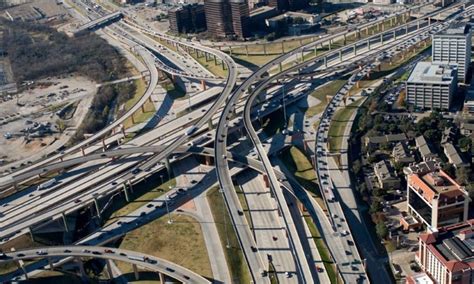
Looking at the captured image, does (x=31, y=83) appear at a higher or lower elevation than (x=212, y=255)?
higher

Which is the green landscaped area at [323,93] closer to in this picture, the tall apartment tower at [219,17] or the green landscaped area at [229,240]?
the green landscaped area at [229,240]

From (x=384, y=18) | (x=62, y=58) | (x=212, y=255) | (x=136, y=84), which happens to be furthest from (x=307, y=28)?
(x=212, y=255)

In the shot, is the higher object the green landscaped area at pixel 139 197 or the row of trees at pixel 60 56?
the row of trees at pixel 60 56

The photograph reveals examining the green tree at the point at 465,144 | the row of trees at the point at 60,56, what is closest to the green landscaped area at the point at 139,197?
the green tree at the point at 465,144

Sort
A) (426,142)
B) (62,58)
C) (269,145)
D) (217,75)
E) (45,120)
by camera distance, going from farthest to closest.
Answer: (62,58) < (217,75) < (45,120) < (269,145) < (426,142)

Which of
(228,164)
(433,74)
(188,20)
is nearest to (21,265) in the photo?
(228,164)

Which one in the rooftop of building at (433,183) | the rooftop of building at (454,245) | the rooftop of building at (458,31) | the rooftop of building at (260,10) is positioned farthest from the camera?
the rooftop of building at (260,10)

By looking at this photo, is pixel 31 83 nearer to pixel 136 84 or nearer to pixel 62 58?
pixel 62 58
